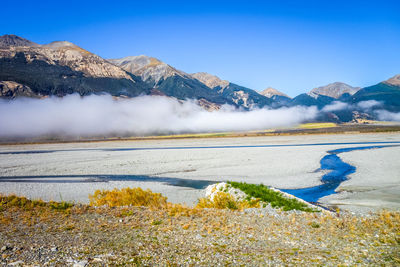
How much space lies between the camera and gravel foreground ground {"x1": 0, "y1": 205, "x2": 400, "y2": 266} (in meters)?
7.38

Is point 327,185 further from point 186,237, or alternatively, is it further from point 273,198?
point 186,237

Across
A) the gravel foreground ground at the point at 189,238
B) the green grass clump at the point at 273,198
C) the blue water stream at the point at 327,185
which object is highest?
the gravel foreground ground at the point at 189,238

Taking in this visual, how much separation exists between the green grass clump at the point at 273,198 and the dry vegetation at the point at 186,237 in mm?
1948

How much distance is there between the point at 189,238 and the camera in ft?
30.5

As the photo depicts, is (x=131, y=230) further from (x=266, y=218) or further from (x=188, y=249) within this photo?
(x=266, y=218)

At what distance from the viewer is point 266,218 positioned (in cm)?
1204

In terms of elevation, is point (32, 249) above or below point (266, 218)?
above

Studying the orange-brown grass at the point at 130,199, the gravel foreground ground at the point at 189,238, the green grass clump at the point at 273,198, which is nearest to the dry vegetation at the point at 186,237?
the gravel foreground ground at the point at 189,238

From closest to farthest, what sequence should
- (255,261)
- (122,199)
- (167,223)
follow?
(255,261)
(167,223)
(122,199)

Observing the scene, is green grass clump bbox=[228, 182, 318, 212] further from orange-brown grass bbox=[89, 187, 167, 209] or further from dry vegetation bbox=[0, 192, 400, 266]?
orange-brown grass bbox=[89, 187, 167, 209]

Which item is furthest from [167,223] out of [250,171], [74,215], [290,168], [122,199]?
[290,168]

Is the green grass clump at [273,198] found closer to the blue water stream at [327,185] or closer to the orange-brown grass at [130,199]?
the blue water stream at [327,185]

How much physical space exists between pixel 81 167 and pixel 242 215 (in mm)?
31537

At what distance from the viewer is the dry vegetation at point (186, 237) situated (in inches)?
293
